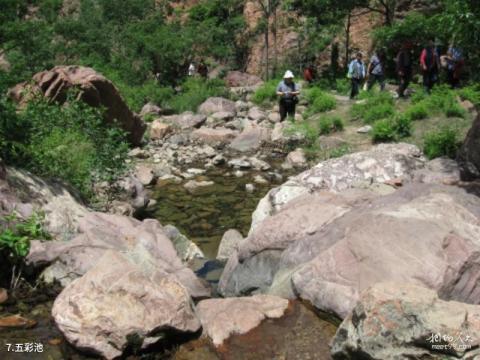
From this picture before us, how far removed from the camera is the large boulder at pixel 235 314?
5.93 metres

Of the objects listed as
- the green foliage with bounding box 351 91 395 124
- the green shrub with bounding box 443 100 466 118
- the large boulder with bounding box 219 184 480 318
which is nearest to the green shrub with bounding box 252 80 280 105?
the green foliage with bounding box 351 91 395 124

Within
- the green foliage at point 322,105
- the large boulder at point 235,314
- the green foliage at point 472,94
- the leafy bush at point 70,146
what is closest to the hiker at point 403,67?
the green foliage at point 472,94

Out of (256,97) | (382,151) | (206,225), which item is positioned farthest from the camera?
(256,97)

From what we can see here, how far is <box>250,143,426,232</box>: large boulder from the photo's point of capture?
987cm

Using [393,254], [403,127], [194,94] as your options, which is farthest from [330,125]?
[393,254]

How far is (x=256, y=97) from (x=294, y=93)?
23.2 ft

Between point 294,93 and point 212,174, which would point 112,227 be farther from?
point 294,93

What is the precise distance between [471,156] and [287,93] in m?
7.02

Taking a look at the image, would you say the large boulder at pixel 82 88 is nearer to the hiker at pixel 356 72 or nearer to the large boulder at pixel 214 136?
the large boulder at pixel 214 136

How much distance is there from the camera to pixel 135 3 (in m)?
39.1

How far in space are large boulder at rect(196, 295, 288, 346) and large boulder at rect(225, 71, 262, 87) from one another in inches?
949

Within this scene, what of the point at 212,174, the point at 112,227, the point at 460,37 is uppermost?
the point at 460,37

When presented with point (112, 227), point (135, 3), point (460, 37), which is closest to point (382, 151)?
point (460, 37)

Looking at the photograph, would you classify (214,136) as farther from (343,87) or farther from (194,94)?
(343,87)
